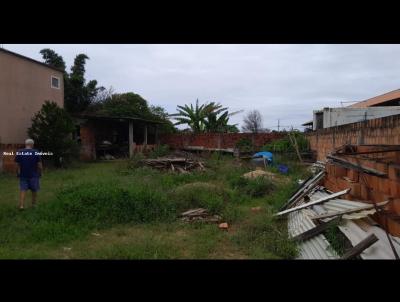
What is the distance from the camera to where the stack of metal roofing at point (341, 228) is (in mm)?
3332

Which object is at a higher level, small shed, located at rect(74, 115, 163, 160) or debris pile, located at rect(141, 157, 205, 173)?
small shed, located at rect(74, 115, 163, 160)

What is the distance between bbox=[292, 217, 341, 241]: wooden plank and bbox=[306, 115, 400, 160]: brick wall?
135cm

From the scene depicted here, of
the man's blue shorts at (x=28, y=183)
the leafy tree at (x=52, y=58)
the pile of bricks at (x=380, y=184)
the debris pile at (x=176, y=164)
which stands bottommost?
the debris pile at (x=176, y=164)

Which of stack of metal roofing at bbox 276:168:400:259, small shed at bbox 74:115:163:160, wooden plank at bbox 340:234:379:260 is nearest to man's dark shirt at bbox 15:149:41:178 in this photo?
stack of metal roofing at bbox 276:168:400:259

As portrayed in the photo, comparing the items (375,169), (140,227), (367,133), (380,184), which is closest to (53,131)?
(140,227)

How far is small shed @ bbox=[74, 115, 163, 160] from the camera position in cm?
1997

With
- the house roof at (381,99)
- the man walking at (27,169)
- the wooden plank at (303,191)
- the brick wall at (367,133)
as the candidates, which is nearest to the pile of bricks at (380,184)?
the brick wall at (367,133)

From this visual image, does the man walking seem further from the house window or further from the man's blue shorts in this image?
the house window

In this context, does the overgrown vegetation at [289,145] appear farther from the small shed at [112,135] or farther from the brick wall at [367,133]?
the small shed at [112,135]

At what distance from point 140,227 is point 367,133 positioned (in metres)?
4.09

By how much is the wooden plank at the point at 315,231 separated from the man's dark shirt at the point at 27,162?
16.6 ft
